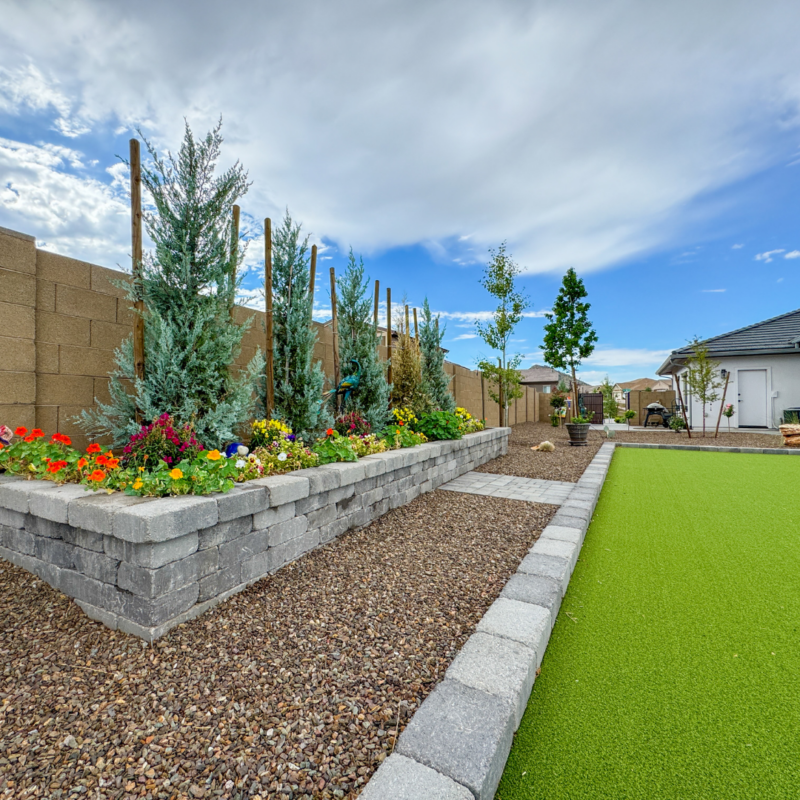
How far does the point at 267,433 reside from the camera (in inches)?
159

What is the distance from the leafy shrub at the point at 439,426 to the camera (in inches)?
234

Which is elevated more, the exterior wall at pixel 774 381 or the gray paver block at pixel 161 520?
the exterior wall at pixel 774 381

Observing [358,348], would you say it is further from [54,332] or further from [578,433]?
[578,433]

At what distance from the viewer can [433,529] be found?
358 cm

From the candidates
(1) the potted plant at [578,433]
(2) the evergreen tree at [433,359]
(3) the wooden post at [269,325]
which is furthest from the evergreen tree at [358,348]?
(1) the potted plant at [578,433]

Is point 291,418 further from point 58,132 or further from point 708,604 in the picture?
point 708,604

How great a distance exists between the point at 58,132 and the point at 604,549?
18.7 feet

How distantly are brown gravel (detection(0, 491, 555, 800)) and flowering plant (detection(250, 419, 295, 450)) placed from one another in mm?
1565

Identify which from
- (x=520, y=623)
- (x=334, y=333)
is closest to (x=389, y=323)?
(x=334, y=333)

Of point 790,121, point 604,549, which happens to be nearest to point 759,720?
point 604,549

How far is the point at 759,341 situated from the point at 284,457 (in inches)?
658

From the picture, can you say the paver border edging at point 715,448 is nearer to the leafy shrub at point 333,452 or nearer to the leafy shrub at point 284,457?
the leafy shrub at point 333,452

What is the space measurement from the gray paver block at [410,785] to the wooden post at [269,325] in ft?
12.1

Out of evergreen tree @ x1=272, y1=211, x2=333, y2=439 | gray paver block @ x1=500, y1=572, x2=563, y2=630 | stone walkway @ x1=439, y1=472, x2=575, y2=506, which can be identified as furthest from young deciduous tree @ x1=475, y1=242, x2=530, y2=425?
gray paver block @ x1=500, y1=572, x2=563, y2=630
